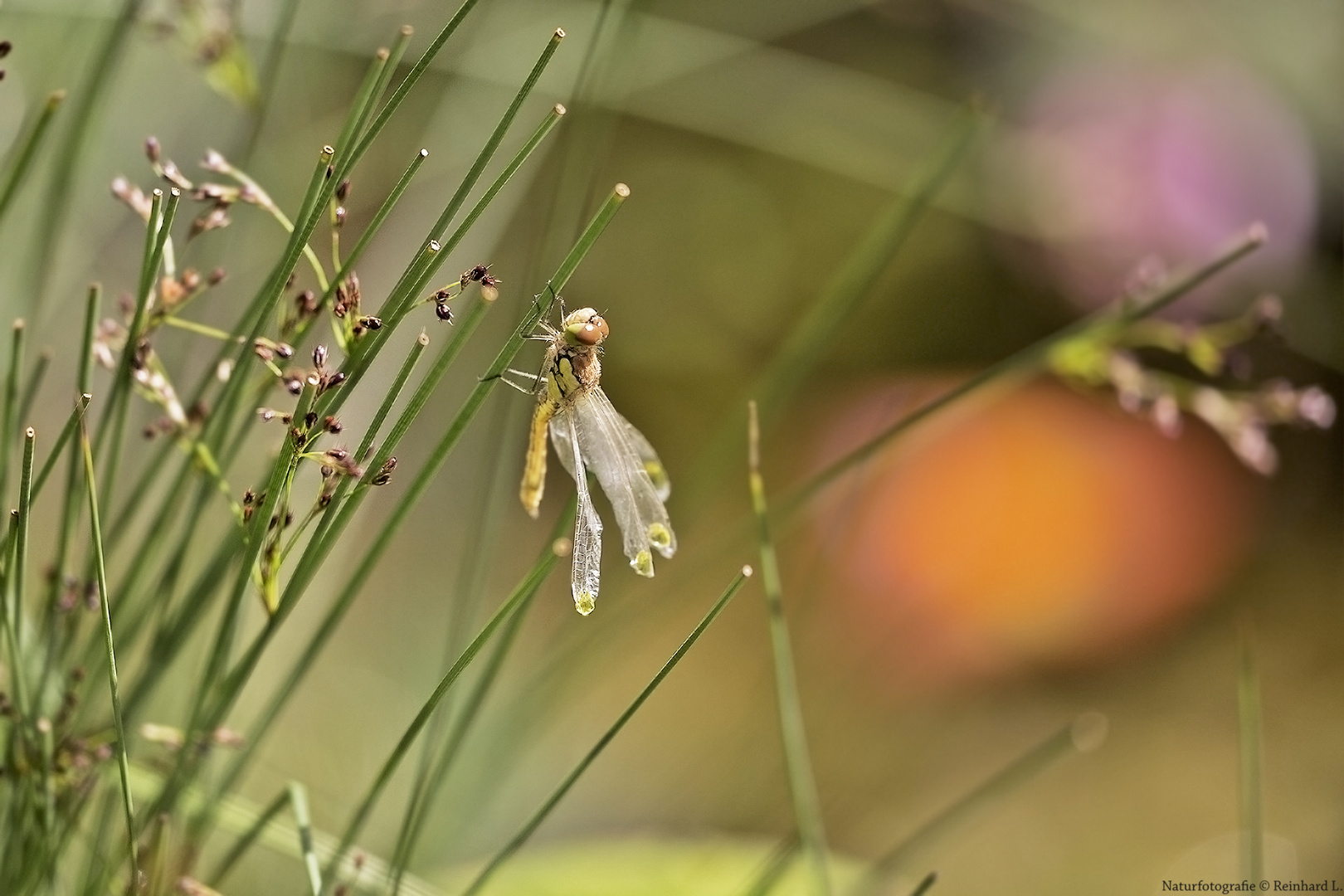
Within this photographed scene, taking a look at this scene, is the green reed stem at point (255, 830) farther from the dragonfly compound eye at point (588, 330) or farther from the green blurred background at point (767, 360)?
the green blurred background at point (767, 360)

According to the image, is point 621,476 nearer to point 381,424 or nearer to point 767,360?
point 381,424

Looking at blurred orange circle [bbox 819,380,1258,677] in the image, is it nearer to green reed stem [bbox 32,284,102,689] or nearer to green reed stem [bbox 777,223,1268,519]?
green reed stem [bbox 777,223,1268,519]

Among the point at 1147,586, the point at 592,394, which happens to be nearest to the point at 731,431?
the point at 592,394

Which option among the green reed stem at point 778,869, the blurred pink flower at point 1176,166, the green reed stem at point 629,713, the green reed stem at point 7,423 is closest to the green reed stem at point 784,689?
the green reed stem at point 778,869

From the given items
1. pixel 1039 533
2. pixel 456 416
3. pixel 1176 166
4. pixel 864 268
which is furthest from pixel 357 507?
pixel 1176 166

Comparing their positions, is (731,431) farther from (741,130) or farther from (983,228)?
(983,228)
